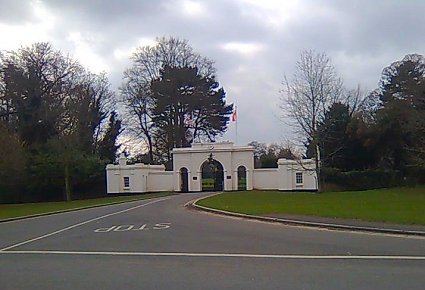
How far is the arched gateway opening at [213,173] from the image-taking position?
209 feet

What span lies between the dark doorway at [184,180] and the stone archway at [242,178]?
18.9 feet

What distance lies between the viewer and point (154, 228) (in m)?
21.4

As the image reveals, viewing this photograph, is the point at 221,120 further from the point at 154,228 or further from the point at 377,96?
the point at 154,228

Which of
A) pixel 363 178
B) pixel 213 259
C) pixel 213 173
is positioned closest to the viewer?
pixel 213 259

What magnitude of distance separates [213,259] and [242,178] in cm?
5140

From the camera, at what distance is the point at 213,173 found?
6456 centimetres

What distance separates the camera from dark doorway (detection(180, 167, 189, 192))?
64062 millimetres

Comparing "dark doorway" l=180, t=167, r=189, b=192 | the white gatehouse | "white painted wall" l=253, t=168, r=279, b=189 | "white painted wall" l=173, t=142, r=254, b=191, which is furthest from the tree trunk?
"white painted wall" l=253, t=168, r=279, b=189

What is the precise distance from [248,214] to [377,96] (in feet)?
132

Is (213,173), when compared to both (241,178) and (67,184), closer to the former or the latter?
(241,178)

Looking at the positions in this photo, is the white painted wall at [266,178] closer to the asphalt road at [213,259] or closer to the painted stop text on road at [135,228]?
the painted stop text on road at [135,228]

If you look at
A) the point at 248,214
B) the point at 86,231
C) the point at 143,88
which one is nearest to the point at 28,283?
the point at 86,231

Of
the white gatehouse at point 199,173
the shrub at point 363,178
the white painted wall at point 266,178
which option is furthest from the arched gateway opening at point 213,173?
the shrub at point 363,178

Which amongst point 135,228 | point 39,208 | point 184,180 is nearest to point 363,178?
point 184,180
